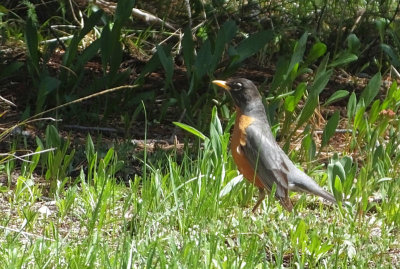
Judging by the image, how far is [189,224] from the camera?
4281 mm

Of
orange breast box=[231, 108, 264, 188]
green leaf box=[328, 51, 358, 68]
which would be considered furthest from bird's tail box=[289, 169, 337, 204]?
green leaf box=[328, 51, 358, 68]

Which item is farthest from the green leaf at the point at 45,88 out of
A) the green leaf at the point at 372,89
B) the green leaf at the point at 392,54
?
the green leaf at the point at 392,54

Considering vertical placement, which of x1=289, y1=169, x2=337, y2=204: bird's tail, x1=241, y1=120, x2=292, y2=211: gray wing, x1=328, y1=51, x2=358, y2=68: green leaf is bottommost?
x1=289, y1=169, x2=337, y2=204: bird's tail

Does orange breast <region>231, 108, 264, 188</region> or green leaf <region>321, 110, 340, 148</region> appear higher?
orange breast <region>231, 108, 264, 188</region>

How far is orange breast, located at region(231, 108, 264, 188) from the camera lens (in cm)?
493

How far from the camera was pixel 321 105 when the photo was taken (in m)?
6.67

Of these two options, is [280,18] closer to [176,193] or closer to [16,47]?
[16,47]

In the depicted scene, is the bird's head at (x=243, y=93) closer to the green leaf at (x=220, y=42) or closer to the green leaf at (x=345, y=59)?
the green leaf at (x=220, y=42)

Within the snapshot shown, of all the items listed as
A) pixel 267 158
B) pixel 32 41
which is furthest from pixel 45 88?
pixel 267 158

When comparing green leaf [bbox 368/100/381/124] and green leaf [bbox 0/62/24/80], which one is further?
green leaf [bbox 0/62/24/80]

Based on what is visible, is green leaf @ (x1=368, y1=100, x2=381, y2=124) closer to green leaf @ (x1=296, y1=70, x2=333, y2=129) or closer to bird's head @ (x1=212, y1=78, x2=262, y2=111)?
green leaf @ (x1=296, y1=70, x2=333, y2=129)

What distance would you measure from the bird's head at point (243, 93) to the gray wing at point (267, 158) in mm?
211

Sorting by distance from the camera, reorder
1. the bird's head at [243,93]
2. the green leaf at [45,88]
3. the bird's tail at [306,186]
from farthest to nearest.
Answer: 1. the green leaf at [45,88]
2. the bird's head at [243,93]
3. the bird's tail at [306,186]

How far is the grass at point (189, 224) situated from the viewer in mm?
3664
